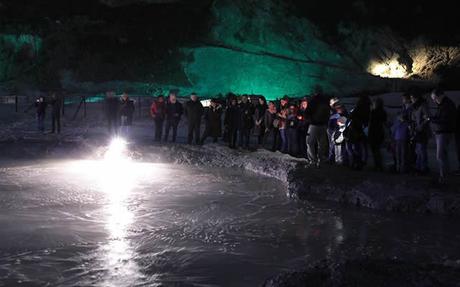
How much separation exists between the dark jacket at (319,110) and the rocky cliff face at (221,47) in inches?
749

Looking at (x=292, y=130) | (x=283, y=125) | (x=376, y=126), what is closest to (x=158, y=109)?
(x=283, y=125)

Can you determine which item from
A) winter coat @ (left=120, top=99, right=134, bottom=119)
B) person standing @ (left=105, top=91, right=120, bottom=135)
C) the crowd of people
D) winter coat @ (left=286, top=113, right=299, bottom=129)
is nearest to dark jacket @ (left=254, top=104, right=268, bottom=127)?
the crowd of people

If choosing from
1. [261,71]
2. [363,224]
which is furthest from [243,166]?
[261,71]

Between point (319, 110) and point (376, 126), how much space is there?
1.10 metres

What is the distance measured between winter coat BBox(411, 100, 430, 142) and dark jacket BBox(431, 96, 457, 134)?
288 millimetres

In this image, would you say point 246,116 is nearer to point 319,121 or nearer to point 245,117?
point 245,117

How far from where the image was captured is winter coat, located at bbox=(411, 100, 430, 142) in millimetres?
8930

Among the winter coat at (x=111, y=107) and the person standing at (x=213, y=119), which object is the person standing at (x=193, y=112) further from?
the winter coat at (x=111, y=107)

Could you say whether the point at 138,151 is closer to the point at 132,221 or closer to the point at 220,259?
the point at 132,221

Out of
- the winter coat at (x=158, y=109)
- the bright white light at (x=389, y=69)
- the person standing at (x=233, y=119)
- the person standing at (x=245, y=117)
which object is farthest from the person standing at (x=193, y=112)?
the bright white light at (x=389, y=69)

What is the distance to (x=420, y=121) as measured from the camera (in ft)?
29.5

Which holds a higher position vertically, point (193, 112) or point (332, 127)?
point (193, 112)

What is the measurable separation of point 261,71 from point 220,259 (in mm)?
25659

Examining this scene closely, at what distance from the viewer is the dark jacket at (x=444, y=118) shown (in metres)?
8.51
